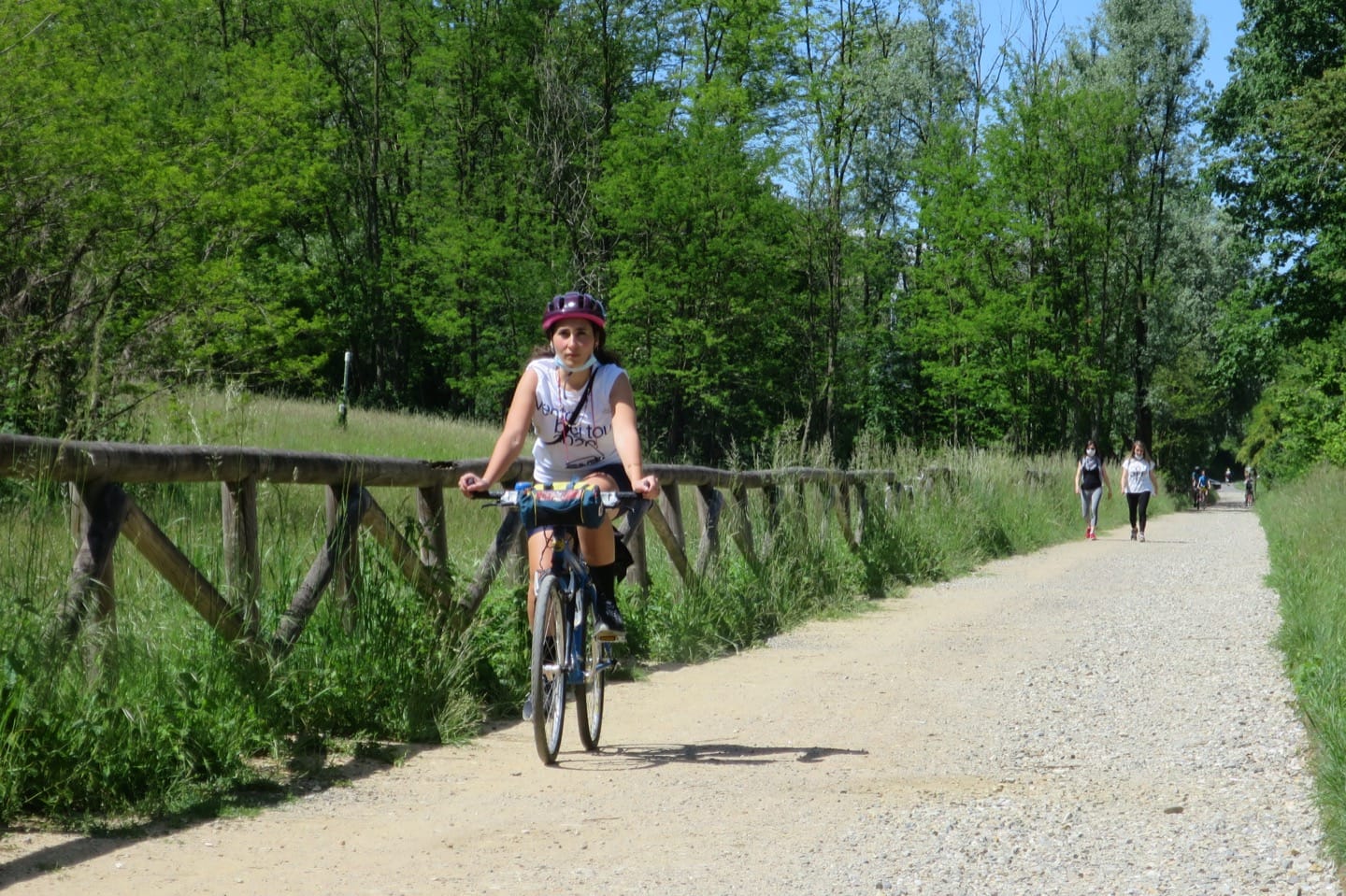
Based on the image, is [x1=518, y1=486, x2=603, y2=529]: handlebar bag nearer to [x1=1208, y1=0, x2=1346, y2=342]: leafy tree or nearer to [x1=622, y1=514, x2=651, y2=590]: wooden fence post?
[x1=622, y1=514, x2=651, y2=590]: wooden fence post

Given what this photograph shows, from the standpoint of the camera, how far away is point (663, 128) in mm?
39969

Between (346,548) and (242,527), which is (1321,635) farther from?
(242,527)

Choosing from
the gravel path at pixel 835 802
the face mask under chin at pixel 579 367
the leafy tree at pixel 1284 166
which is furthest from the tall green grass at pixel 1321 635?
the leafy tree at pixel 1284 166

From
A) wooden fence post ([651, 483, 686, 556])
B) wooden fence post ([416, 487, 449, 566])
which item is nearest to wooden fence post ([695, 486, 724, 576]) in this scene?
wooden fence post ([651, 483, 686, 556])

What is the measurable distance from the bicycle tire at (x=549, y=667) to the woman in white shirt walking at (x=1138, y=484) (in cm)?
2155

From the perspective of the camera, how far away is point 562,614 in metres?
6.38

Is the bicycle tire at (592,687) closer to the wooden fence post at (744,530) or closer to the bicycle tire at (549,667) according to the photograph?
the bicycle tire at (549,667)

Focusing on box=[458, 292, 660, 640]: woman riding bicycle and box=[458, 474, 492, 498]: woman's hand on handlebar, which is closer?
box=[458, 474, 492, 498]: woman's hand on handlebar

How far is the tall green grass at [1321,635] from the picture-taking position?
5012 mm

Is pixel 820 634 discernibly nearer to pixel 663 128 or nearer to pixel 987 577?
pixel 987 577

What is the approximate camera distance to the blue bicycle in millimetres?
6168

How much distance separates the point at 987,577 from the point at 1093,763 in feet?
34.7

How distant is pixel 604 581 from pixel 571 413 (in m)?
0.85

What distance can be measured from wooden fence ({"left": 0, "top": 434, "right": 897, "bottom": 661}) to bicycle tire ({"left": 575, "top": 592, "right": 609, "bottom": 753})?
97cm
